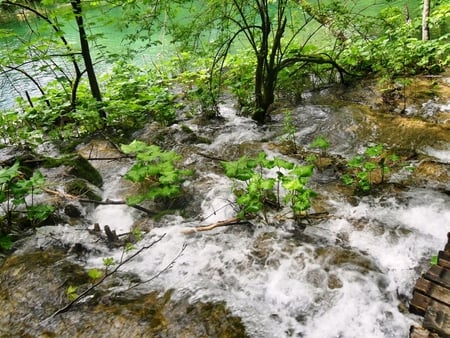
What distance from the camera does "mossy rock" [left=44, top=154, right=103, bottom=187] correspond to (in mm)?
4598

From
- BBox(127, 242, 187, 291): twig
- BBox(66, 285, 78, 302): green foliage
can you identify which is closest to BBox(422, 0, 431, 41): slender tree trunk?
BBox(127, 242, 187, 291): twig

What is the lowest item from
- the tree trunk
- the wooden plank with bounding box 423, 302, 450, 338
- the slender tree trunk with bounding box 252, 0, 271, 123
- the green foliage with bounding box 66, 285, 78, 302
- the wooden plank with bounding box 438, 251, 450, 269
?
the wooden plank with bounding box 423, 302, 450, 338

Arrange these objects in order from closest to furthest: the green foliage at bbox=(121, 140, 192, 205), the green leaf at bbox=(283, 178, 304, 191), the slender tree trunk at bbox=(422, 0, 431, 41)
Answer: the green leaf at bbox=(283, 178, 304, 191) → the green foliage at bbox=(121, 140, 192, 205) → the slender tree trunk at bbox=(422, 0, 431, 41)

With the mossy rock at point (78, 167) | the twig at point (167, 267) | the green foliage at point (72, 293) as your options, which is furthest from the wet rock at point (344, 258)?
the mossy rock at point (78, 167)

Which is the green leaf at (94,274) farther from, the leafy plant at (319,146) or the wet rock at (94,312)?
the leafy plant at (319,146)

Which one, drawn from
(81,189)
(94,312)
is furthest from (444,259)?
(81,189)

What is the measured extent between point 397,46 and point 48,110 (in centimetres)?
714

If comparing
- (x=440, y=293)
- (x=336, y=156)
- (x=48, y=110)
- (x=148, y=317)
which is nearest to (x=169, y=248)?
A: (x=148, y=317)

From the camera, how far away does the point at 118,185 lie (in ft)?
15.5

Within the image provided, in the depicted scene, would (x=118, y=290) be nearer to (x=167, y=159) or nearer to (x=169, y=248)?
(x=169, y=248)

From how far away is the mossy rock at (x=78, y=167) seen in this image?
460 centimetres

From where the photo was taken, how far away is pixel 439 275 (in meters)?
2.44

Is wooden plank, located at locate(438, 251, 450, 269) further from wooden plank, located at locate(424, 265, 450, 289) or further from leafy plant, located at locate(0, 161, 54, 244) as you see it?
leafy plant, located at locate(0, 161, 54, 244)

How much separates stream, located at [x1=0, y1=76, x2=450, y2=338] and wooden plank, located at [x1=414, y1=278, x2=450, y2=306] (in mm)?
273
